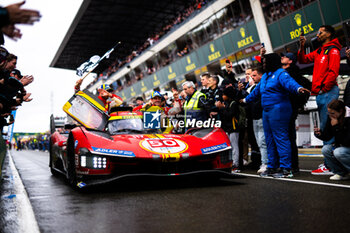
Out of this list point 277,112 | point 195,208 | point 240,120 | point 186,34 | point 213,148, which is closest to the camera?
point 195,208

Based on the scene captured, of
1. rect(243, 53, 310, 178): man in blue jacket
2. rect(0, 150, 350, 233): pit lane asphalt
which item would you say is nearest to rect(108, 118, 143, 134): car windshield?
rect(0, 150, 350, 233): pit lane asphalt

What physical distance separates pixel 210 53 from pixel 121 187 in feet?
69.6

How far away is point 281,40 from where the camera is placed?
Result: 19.4 m

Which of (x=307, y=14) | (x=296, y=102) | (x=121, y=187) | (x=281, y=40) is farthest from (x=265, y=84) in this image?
(x=281, y=40)

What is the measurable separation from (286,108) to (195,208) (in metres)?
2.63

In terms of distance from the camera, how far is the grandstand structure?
17.9m

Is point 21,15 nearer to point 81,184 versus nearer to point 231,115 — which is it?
point 81,184

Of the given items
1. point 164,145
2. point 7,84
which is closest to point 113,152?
point 164,145

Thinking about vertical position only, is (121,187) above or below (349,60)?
below

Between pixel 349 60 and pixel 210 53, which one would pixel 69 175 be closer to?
pixel 349 60

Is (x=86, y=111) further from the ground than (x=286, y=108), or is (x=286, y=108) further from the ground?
(x=86, y=111)

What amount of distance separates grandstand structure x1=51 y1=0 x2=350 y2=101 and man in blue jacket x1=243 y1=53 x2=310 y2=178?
158 cm

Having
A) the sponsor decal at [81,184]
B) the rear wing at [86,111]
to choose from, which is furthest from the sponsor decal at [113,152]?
the rear wing at [86,111]

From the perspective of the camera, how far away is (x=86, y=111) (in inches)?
244
